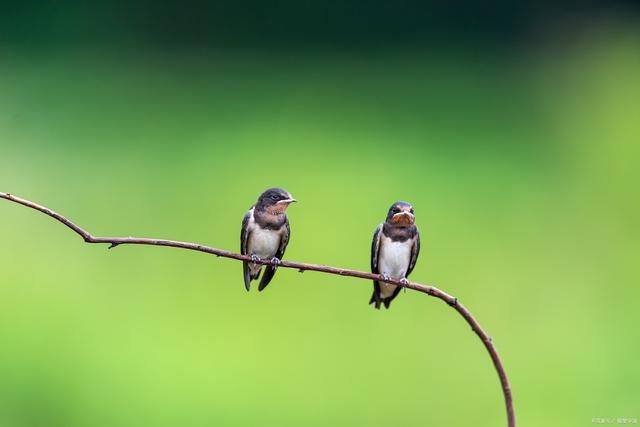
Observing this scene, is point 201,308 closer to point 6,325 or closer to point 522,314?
point 6,325

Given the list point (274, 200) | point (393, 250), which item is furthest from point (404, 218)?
point (274, 200)

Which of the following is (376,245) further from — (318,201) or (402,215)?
(318,201)

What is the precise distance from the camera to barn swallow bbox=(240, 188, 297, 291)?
214 cm

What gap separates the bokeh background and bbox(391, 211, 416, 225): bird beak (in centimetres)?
108

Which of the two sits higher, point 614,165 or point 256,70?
point 256,70

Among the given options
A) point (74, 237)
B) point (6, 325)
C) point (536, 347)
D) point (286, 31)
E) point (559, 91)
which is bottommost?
point (536, 347)

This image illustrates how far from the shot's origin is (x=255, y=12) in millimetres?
3463

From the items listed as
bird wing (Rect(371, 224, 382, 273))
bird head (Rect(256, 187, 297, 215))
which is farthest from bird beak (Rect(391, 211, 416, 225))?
bird head (Rect(256, 187, 297, 215))

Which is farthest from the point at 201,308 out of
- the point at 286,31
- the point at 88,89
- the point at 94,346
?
the point at 286,31

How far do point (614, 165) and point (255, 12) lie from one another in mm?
1862

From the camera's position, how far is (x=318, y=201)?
3324 millimetres

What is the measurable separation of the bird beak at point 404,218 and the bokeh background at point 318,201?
3.55 ft

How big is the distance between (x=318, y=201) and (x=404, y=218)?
1.33 metres

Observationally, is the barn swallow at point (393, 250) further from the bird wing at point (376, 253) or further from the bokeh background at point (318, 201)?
the bokeh background at point (318, 201)
